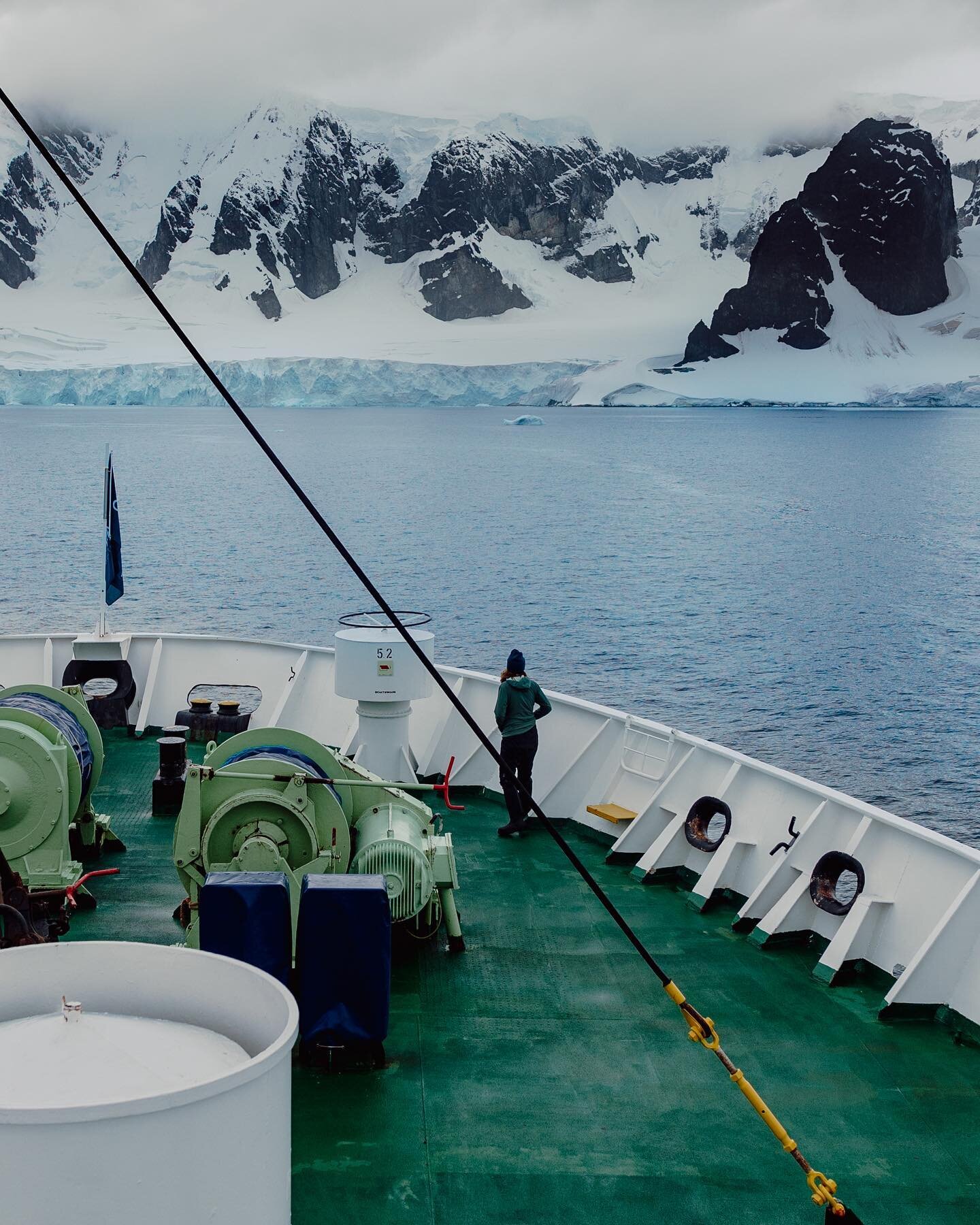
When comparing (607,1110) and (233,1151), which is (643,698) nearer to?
(607,1110)

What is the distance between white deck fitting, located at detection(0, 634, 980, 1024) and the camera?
6.84 m

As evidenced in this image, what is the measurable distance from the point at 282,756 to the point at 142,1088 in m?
4.35

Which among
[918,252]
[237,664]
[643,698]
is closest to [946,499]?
[643,698]

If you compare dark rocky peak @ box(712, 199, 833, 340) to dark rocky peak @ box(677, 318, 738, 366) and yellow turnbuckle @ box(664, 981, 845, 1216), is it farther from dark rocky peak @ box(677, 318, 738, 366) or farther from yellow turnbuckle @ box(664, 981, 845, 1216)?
yellow turnbuckle @ box(664, 981, 845, 1216)

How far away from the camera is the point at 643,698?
2872 centimetres

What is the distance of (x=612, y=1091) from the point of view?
573 centimetres

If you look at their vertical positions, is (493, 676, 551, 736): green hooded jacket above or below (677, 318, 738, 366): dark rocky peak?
below

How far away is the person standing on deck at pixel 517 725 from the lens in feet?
29.8

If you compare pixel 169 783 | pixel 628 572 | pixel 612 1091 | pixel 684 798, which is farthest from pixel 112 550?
pixel 628 572

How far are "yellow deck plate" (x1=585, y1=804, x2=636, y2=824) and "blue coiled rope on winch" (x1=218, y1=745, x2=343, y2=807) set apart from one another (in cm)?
259

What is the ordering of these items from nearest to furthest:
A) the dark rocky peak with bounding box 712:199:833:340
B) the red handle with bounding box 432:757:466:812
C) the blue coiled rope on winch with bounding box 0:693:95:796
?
the red handle with bounding box 432:757:466:812
the blue coiled rope on winch with bounding box 0:693:95:796
the dark rocky peak with bounding box 712:199:833:340

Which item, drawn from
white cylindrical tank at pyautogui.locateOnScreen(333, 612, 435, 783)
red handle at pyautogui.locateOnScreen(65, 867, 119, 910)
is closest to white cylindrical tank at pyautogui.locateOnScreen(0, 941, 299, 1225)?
red handle at pyautogui.locateOnScreen(65, 867, 119, 910)

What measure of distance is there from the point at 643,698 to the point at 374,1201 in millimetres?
24226

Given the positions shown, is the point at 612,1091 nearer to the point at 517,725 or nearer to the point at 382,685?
the point at 517,725
